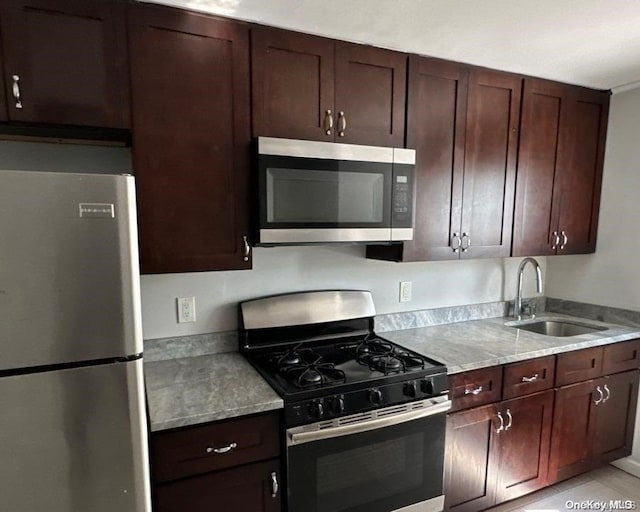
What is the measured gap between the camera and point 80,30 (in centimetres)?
137

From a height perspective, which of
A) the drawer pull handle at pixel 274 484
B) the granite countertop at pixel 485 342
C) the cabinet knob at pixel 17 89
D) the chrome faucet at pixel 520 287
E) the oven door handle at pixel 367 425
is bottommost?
the drawer pull handle at pixel 274 484

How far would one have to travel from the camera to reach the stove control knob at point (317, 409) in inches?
58.9

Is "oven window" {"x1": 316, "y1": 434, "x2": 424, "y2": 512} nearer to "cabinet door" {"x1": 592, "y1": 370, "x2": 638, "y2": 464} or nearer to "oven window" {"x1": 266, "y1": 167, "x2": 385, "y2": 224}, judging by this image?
"oven window" {"x1": 266, "y1": 167, "x2": 385, "y2": 224}

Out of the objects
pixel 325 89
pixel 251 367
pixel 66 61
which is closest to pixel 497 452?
pixel 251 367

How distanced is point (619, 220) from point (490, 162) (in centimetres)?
107

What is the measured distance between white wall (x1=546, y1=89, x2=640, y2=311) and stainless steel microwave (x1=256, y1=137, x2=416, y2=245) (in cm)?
158

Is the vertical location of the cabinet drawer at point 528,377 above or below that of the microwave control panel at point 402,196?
below

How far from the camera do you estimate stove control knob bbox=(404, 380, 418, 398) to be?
5.52 ft

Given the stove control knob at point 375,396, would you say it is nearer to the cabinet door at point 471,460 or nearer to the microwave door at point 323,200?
the cabinet door at point 471,460

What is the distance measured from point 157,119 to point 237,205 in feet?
1.45

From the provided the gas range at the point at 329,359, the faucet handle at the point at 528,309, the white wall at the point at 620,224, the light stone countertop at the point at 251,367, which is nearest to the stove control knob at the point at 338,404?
the gas range at the point at 329,359

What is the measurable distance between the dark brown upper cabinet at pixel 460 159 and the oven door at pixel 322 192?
279 mm

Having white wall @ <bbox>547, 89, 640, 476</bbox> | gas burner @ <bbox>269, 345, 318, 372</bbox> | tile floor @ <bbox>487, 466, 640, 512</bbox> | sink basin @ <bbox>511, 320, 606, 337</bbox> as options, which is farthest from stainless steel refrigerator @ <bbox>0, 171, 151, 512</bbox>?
white wall @ <bbox>547, 89, 640, 476</bbox>

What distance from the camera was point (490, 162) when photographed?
7.27ft
